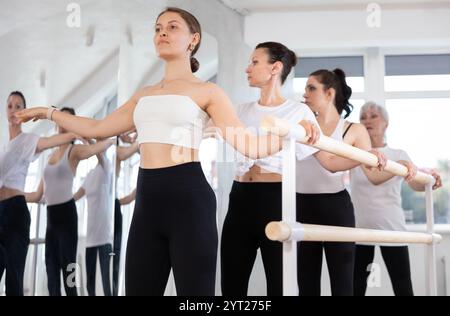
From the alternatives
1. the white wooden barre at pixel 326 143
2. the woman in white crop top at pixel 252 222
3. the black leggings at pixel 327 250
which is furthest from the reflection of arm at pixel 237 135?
the black leggings at pixel 327 250

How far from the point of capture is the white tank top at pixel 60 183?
7.17 ft

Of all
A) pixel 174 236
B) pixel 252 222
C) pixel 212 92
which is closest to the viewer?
pixel 174 236

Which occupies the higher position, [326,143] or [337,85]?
[337,85]

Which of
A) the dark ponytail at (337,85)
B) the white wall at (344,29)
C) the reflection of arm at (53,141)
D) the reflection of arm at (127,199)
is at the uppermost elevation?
the white wall at (344,29)

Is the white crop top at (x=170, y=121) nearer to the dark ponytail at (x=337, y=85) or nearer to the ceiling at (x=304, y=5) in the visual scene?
the dark ponytail at (x=337, y=85)

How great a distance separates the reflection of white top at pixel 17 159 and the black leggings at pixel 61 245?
17cm

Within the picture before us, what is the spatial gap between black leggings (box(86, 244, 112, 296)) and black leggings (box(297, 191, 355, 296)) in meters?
0.79

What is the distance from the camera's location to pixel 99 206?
215 centimetres

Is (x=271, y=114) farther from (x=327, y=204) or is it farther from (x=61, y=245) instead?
(x=61, y=245)

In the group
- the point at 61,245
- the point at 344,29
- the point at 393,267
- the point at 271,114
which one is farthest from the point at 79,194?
the point at 344,29

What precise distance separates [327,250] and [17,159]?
127 cm

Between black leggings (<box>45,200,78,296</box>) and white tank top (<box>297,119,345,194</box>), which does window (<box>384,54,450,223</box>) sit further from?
black leggings (<box>45,200,78,296</box>)

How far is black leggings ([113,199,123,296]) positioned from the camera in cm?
213

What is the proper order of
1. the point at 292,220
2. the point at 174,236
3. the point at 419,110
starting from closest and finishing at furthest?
the point at 292,220 < the point at 174,236 < the point at 419,110
